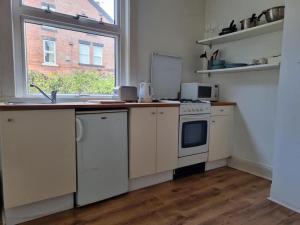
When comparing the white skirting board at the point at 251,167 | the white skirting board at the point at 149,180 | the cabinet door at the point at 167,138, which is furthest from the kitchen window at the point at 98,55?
the white skirting board at the point at 251,167

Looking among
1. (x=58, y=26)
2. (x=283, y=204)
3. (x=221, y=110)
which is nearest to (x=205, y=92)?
(x=221, y=110)

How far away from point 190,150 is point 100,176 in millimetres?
1194

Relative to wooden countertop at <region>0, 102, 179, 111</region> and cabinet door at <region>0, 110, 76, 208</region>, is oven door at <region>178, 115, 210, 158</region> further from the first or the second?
cabinet door at <region>0, 110, 76, 208</region>

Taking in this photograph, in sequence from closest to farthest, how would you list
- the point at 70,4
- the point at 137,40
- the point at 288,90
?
the point at 288,90, the point at 70,4, the point at 137,40

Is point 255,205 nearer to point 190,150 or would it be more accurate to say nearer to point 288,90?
point 190,150

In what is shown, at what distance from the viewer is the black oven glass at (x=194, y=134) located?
2.65m

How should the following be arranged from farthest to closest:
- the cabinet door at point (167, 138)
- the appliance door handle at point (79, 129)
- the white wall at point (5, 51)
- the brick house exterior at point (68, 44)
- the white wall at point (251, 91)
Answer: the white wall at point (251, 91) → the cabinet door at point (167, 138) → the brick house exterior at point (68, 44) → the white wall at point (5, 51) → the appliance door handle at point (79, 129)

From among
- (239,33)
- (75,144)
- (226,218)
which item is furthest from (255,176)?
(75,144)

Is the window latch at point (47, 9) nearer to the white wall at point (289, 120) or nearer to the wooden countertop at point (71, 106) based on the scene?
the wooden countertop at point (71, 106)

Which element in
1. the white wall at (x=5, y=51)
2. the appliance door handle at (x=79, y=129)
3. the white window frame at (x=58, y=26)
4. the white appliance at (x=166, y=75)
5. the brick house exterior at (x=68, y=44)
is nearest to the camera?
the appliance door handle at (x=79, y=129)

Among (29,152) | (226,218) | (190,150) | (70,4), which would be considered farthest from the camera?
(190,150)

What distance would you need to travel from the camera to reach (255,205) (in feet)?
6.68

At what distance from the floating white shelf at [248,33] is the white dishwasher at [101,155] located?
185 centimetres

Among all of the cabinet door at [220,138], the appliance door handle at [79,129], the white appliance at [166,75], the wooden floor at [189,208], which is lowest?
the wooden floor at [189,208]
